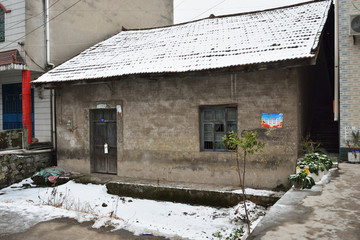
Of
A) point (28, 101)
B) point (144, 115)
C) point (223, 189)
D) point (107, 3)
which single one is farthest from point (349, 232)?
point (107, 3)

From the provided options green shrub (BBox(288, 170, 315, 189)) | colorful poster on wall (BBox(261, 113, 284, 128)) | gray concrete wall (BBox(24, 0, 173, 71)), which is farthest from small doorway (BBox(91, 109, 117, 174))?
green shrub (BBox(288, 170, 315, 189))

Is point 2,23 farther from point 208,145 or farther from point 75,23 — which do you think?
point 208,145

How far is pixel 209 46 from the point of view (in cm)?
946

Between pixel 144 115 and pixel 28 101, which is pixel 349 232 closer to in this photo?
pixel 144 115

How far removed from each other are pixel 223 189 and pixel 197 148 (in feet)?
4.74

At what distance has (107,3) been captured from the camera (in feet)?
45.6

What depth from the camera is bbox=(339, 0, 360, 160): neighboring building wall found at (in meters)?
7.76

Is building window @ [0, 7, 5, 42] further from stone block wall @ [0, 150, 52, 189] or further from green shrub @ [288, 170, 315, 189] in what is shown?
green shrub @ [288, 170, 315, 189]

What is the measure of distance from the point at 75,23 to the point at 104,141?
204 inches

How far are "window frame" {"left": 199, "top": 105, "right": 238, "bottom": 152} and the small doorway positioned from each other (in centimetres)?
320

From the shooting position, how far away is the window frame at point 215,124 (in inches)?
338

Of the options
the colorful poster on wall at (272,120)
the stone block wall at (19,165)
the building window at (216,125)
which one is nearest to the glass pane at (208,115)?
the building window at (216,125)

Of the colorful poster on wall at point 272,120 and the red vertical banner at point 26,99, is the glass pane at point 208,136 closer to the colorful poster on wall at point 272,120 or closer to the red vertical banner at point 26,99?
the colorful poster on wall at point 272,120

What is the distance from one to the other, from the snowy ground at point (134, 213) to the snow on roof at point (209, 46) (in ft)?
11.5
